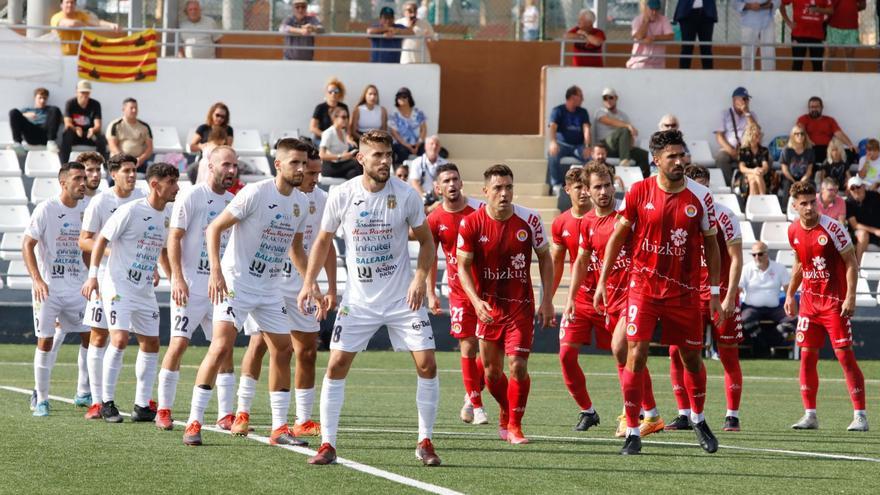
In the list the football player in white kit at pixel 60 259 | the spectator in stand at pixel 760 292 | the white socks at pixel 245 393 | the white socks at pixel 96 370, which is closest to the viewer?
the white socks at pixel 245 393

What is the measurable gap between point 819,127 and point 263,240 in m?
16.7

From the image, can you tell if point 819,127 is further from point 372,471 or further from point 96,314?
point 372,471

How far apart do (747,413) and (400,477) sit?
6.24m

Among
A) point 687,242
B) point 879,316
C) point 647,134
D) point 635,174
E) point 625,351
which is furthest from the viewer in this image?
point 647,134

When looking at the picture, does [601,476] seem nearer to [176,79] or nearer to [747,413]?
[747,413]

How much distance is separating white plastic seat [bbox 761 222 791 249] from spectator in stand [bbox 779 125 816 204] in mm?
862

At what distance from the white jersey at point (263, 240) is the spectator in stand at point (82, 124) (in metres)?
12.9

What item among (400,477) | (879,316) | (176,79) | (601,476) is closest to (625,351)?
(601,476)

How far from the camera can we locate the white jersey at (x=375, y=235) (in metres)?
9.18

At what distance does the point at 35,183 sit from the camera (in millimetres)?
21781

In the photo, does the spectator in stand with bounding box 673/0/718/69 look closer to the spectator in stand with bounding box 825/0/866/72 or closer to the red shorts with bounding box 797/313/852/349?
the spectator in stand with bounding box 825/0/866/72

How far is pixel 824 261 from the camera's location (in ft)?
42.3

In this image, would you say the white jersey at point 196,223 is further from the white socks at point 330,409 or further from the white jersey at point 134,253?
the white socks at point 330,409

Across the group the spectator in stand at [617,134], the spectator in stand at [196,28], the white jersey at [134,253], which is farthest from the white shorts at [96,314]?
the spectator in stand at [196,28]
